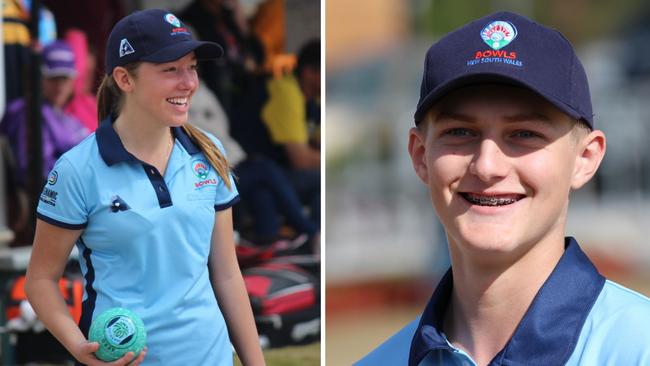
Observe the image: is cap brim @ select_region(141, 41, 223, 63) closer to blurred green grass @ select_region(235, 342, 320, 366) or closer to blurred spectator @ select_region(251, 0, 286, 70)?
blurred green grass @ select_region(235, 342, 320, 366)

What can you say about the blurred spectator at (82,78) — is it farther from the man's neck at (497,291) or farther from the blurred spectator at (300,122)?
the man's neck at (497,291)

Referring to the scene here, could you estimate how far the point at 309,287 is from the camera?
18.3 ft

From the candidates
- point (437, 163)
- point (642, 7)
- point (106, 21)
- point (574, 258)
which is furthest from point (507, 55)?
point (642, 7)

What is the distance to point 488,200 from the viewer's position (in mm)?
1645

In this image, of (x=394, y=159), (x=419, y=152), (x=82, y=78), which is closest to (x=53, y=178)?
(x=419, y=152)

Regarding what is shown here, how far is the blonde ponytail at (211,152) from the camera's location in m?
2.70

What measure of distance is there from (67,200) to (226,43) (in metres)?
2.75

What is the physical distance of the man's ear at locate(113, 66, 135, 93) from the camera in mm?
2549

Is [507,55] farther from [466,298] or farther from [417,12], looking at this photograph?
[417,12]

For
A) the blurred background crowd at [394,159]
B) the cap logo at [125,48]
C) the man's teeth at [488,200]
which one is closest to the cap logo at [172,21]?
the cap logo at [125,48]

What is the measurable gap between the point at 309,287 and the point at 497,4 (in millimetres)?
2836

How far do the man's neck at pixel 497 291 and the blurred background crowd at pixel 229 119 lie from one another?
3216 millimetres

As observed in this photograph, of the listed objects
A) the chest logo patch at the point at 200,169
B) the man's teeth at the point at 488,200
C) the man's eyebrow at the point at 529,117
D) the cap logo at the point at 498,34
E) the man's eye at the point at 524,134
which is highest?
the cap logo at the point at 498,34

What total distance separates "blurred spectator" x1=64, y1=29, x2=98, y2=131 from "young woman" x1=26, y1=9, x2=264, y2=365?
8.76 ft
